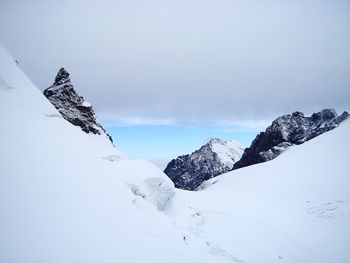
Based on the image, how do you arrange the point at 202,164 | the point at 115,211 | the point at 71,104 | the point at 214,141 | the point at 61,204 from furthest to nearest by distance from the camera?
the point at 214,141
the point at 202,164
the point at 71,104
the point at 115,211
the point at 61,204

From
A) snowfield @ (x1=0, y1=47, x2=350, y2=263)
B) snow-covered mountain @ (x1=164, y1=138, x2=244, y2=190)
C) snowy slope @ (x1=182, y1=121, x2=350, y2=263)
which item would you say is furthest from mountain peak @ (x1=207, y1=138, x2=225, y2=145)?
snowfield @ (x1=0, y1=47, x2=350, y2=263)

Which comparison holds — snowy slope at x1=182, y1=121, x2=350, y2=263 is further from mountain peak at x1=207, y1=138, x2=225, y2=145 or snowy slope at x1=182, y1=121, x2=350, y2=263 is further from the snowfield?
mountain peak at x1=207, y1=138, x2=225, y2=145

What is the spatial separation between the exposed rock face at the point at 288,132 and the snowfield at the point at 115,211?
113ft

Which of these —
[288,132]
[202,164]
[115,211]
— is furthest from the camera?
[202,164]

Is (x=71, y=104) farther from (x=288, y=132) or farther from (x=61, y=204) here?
(x=288, y=132)

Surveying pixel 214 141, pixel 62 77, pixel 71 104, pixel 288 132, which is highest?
pixel 214 141

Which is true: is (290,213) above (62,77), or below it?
below

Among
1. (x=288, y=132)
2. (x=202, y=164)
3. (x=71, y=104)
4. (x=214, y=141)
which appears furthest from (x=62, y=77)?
(x=214, y=141)

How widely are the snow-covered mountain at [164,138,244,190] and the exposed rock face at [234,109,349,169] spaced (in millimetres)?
71546

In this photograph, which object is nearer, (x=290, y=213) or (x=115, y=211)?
(x=115, y=211)

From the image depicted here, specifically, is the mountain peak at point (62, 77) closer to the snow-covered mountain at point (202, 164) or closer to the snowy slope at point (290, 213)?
the snowy slope at point (290, 213)

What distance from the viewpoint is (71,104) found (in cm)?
5075

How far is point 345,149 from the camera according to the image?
111ft

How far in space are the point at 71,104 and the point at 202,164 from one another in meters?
119
